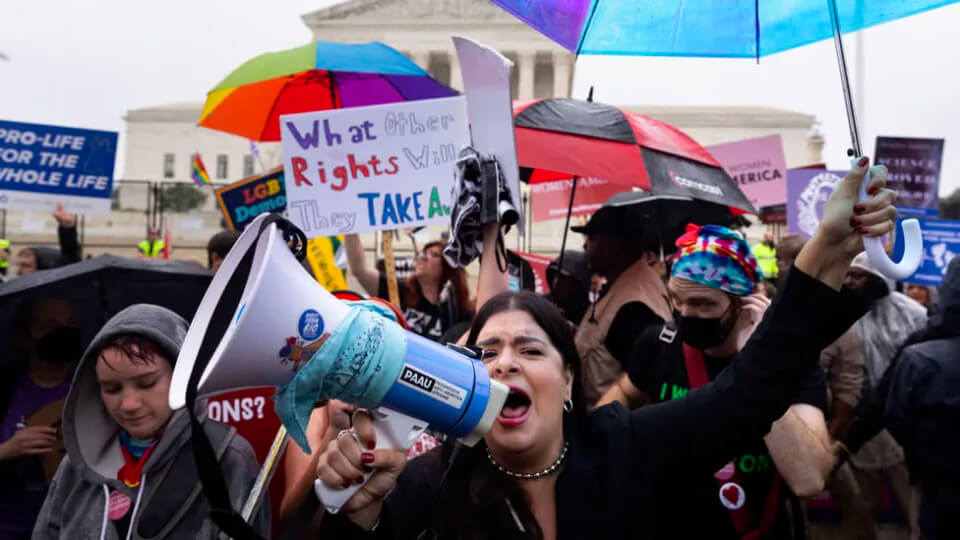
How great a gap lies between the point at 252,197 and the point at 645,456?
16.3ft

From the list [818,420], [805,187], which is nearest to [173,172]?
[805,187]

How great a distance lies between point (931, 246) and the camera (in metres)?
6.88

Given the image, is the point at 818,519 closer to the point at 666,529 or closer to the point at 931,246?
the point at 931,246

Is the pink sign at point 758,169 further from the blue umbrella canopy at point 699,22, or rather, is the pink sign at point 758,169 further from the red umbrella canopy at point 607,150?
the blue umbrella canopy at point 699,22

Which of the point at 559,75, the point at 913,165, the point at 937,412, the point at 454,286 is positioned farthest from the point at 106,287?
the point at 559,75

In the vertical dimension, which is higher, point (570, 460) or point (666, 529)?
point (570, 460)

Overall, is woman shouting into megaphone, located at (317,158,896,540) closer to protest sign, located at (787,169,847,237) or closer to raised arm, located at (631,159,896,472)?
raised arm, located at (631,159,896,472)

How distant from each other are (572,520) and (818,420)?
1.12 meters

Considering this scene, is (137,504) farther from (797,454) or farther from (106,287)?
(797,454)

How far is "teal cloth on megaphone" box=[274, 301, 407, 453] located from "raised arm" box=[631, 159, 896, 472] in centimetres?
75

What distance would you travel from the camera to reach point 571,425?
2.16m

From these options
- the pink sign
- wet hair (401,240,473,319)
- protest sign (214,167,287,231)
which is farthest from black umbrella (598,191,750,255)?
the pink sign

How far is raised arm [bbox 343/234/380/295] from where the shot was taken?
477 cm

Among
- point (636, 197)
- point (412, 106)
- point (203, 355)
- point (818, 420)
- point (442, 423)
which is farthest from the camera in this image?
point (636, 197)
